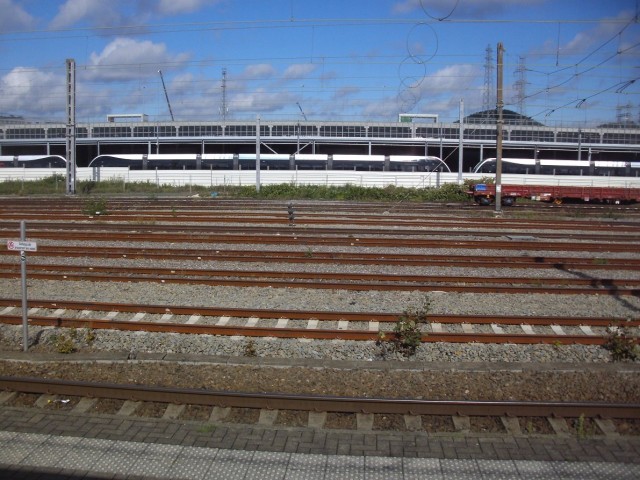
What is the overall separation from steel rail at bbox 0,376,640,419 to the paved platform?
0.36 metres

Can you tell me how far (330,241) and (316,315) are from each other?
22.4 ft

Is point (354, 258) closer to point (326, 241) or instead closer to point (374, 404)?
point (326, 241)

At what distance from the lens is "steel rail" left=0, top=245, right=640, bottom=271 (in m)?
13.5

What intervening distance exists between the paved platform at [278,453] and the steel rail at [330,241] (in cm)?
1013

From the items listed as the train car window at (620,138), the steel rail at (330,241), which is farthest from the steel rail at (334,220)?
the train car window at (620,138)

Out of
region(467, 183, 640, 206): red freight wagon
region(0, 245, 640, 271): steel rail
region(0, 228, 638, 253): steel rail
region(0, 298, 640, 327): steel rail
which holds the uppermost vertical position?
region(467, 183, 640, 206): red freight wagon

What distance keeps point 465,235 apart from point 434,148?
39661 millimetres

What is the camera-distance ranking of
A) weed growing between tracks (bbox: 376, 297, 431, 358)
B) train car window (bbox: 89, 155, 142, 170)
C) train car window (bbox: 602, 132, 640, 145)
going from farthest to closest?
train car window (bbox: 602, 132, 640, 145) < train car window (bbox: 89, 155, 142, 170) < weed growing between tracks (bbox: 376, 297, 431, 358)

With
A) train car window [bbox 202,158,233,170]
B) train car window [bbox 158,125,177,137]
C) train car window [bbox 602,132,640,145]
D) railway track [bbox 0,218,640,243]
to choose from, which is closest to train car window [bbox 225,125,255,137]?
train car window [bbox 158,125,177,137]

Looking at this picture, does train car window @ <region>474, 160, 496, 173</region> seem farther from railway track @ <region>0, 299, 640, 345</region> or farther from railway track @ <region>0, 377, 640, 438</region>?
railway track @ <region>0, 377, 640, 438</region>

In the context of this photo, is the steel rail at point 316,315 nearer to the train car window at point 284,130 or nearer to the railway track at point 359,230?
the railway track at point 359,230

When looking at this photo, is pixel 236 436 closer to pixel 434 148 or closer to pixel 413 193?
pixel 413 193

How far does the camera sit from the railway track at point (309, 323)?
8562mm

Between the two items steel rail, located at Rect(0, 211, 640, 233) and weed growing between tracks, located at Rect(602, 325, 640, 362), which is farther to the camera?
steel rail, located at Rect(0, 211, 640, 233)
